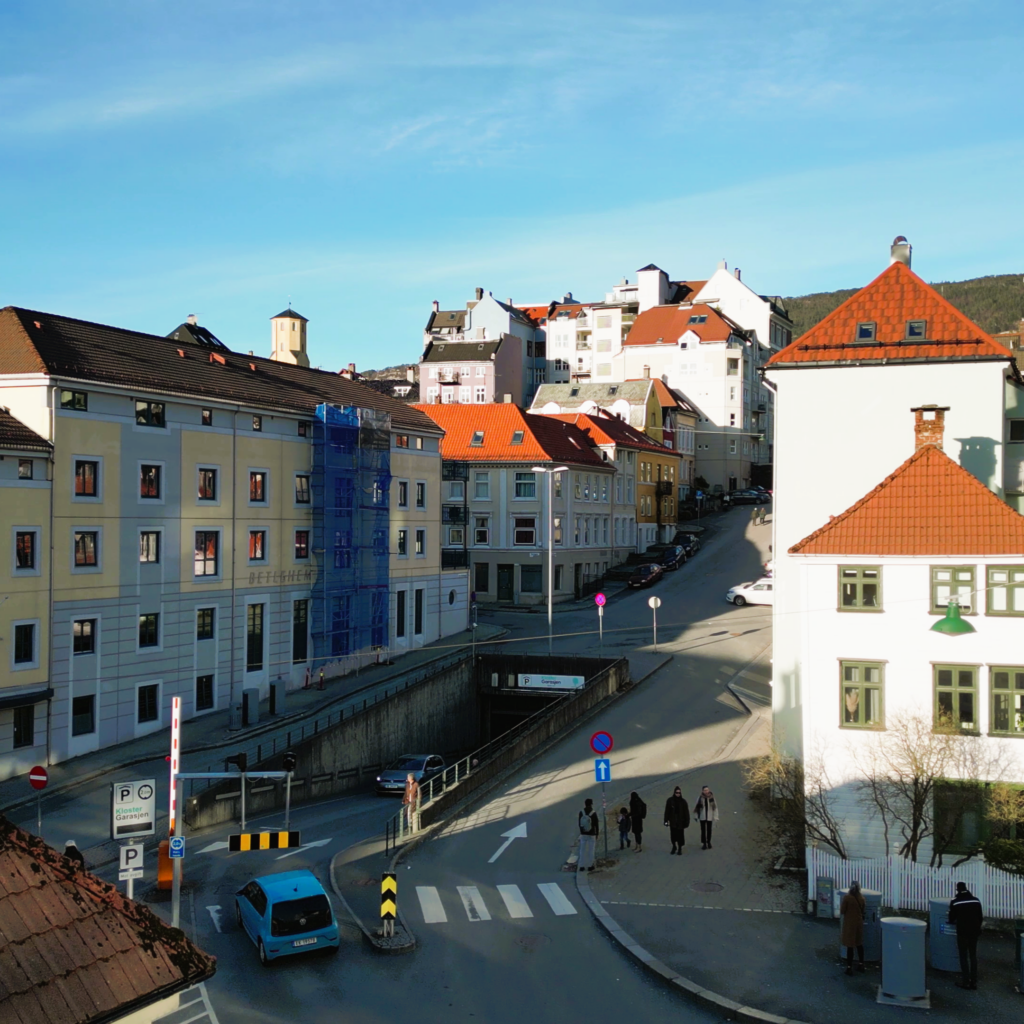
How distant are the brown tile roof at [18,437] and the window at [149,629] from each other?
265 inches

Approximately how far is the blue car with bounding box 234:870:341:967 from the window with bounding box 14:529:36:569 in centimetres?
1766

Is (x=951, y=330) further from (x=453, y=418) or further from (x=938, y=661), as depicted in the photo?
(x=453, y=418)

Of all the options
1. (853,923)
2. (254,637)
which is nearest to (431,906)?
(853,923)

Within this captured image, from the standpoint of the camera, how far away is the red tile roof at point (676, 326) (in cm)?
9875

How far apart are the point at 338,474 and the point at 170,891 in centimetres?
2456

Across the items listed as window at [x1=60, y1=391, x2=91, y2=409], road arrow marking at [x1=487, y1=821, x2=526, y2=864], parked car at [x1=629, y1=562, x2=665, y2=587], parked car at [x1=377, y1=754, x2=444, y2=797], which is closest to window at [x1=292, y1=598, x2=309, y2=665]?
parked car at [x1=377, y1=754, x2=444, y2=797]

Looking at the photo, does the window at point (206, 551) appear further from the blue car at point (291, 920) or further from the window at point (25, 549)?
the blue car at point (291, 920)

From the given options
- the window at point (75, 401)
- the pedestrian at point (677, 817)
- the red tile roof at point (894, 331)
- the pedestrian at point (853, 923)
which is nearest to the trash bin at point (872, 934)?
the pedestrian at point (853, 923)

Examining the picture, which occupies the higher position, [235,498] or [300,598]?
[235,498]

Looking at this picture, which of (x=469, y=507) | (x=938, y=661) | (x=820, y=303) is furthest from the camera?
(x=820, y=303)

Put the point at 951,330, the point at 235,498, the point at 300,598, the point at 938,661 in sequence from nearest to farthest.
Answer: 1. the point at 938,661
2. the point at 951,330
3. the point at 235,498
4. the point at 300,598

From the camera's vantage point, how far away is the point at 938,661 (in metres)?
21.0

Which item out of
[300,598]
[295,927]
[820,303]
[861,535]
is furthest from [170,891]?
[820,303]

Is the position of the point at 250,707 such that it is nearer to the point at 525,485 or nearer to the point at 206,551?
the point at 206,551
